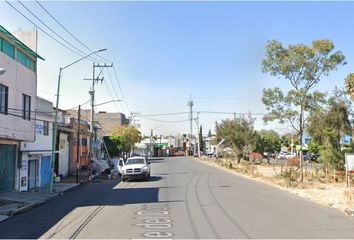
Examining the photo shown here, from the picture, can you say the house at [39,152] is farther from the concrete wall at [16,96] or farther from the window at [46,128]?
the concrete wall at [16,96]

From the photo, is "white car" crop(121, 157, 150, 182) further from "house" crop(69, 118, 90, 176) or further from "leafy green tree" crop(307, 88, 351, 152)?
"leafy green tree" crop(307, 88, 351, 152)

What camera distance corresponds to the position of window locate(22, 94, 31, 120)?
2984cm

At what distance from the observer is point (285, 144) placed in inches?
4599

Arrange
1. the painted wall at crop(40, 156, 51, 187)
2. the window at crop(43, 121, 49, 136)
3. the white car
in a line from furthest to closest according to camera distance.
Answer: the white car, the window at crop(43, 121, 49, 136), the painted wall at crop(40, 156, 51, 187)

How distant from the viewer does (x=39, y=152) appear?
3450 centimetres

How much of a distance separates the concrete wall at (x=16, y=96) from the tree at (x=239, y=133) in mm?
35249

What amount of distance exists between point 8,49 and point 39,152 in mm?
9555

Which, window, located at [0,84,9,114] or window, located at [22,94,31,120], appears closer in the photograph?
window, located at [0,84,9,114]

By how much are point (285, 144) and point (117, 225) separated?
106m

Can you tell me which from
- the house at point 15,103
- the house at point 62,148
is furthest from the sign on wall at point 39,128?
the house at point 62,148

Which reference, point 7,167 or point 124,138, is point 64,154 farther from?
point 124,138

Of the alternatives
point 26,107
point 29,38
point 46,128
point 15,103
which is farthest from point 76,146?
point 15,103

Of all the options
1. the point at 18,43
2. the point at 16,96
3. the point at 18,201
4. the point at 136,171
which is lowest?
the point at 18,201

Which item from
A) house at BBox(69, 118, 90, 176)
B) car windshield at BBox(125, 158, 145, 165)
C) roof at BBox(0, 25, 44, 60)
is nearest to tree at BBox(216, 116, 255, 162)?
house at BBox(69, 118, 90, 176)
